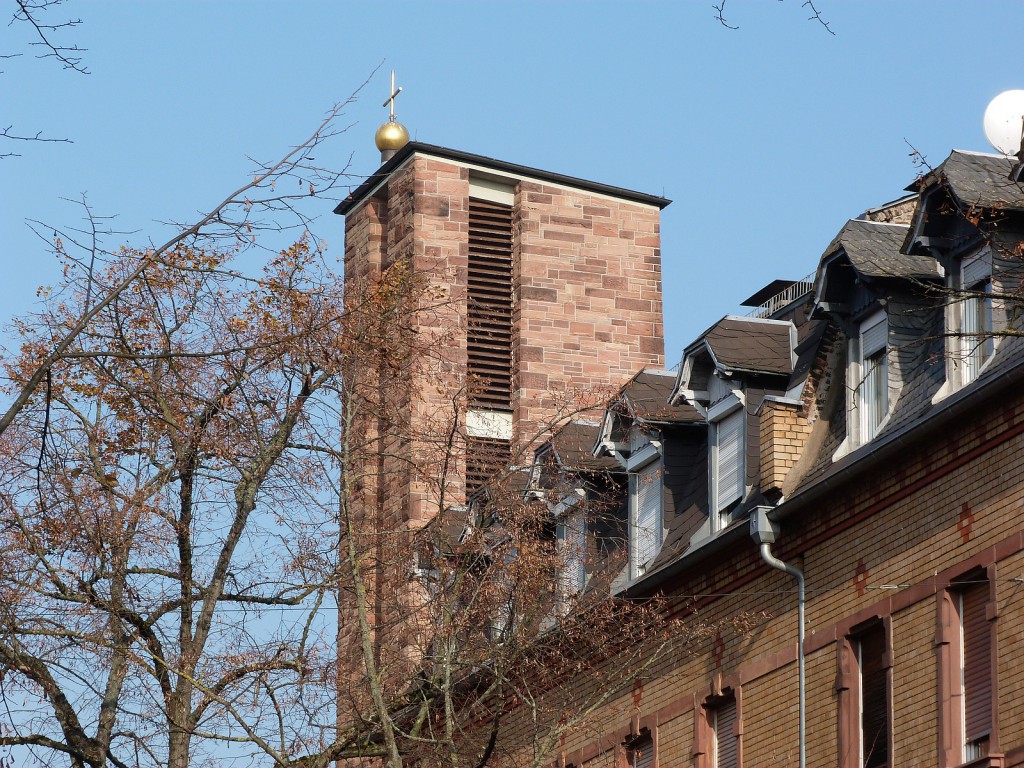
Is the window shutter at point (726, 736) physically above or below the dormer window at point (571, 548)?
below

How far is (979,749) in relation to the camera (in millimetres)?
18828

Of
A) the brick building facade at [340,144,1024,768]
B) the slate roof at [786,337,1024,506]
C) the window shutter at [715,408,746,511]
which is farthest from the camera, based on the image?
the window shutter at [715,408,746,511]

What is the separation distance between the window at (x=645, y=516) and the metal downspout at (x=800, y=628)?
3.53 metres

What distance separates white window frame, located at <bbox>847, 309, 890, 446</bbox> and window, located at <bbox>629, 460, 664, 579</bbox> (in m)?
4.62

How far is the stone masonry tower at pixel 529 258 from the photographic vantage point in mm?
44531

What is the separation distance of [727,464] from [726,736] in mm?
3149

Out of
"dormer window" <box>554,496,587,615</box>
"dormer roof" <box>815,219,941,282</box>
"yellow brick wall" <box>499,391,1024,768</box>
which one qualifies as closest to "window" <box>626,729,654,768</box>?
"yellow brick wall" <box>499,391,1024,768</box>

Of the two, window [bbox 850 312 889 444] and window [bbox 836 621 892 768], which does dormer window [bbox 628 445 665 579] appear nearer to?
window [bbox 850 312 889 444]

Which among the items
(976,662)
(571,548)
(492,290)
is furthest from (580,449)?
(492,290)

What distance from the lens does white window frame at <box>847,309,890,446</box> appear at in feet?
70.2

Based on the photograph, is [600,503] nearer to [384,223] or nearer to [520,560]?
[520,560]

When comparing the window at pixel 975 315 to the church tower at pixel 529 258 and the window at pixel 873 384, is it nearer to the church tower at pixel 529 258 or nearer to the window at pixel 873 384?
the window at pixel 873 384

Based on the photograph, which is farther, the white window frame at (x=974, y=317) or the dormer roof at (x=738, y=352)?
the dormer roof at (x=738, y=352)

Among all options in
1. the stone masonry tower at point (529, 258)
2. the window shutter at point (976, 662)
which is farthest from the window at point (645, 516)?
the stone masonry tower at point (529, 258)
